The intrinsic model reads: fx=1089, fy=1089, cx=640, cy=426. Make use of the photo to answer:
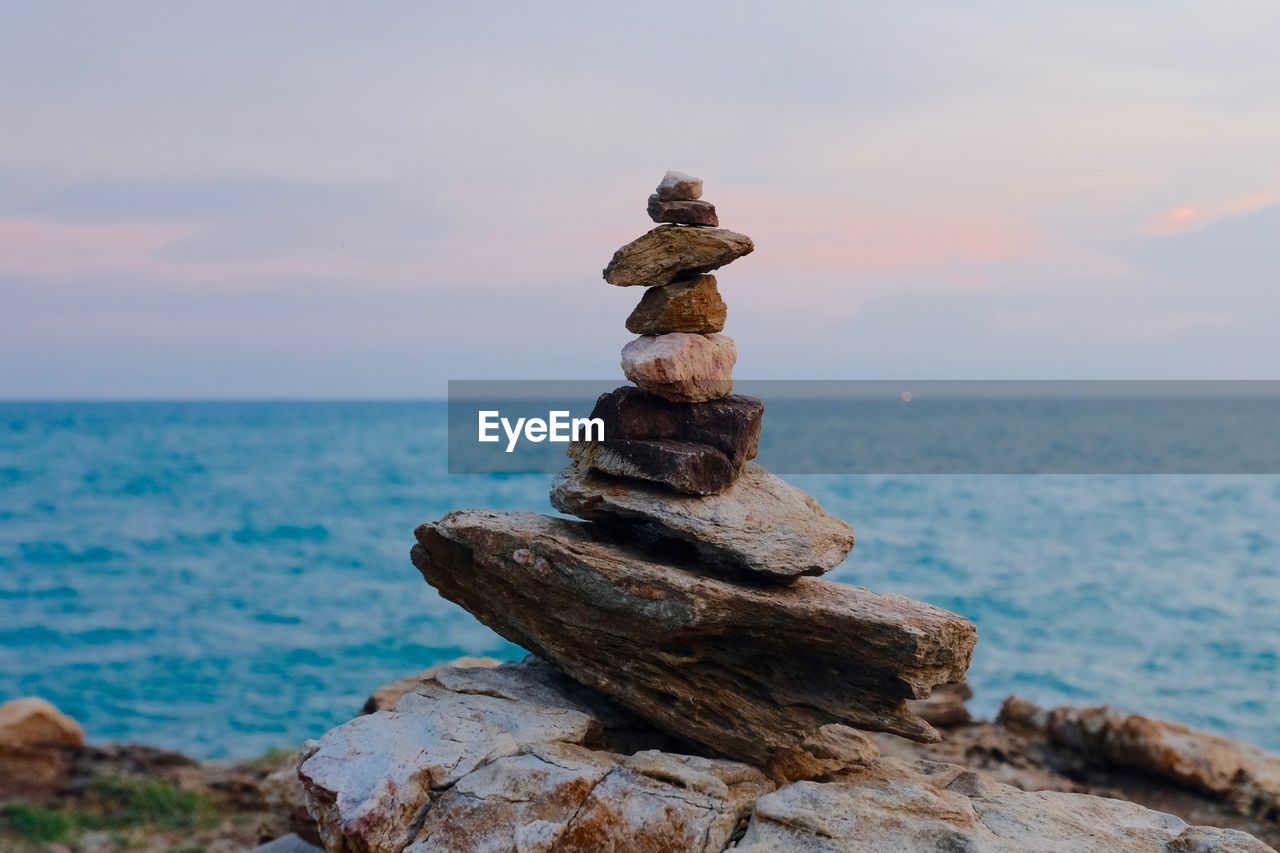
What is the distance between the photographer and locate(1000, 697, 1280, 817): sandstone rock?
1616 cm

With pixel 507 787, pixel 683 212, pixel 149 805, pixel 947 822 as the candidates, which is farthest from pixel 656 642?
pixel 149 805

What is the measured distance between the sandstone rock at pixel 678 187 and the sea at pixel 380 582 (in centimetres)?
1733

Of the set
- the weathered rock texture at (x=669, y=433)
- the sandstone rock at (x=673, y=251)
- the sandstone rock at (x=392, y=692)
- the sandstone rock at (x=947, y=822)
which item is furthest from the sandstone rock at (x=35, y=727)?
the sandstone rock at (x=947, y=822)

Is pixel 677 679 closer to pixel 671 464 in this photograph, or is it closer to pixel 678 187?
pixel 671 464

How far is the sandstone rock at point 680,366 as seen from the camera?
10.2 m

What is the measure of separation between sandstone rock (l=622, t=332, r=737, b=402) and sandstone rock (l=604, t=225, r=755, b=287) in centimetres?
66

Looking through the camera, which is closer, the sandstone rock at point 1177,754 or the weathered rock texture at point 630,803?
the weathered rock texture at point 630,803

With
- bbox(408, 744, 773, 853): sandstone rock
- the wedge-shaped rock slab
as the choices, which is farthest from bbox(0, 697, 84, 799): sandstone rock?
bbox(408, 744, 773, 853): sandstone rock

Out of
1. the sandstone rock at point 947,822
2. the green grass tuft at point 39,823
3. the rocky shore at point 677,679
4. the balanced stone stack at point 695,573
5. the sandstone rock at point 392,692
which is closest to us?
the sandstone rock at point 947,822

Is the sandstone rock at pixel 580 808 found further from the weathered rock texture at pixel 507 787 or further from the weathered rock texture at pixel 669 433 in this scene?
the weathered rock texture at pixel 669 433

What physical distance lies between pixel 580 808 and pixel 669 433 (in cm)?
360

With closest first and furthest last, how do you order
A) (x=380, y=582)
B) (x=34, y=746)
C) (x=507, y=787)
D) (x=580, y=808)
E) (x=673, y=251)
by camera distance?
(x=580, y=808) < (x=507, y=787) < (x=673, y=251) < (x=34, y=746) < (x=380, y=582)

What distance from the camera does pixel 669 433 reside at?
10.6m

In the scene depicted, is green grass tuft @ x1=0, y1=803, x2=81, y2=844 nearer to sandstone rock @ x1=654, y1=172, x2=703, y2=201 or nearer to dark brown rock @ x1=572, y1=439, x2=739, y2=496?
dark brown rock @ x1=572, y1=439, x2=739, y2=496
